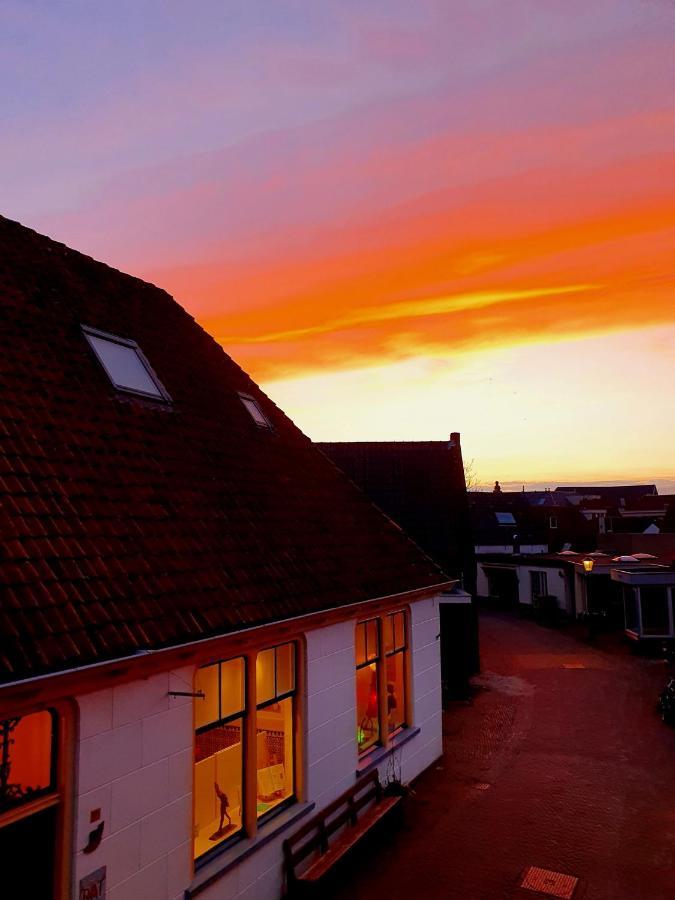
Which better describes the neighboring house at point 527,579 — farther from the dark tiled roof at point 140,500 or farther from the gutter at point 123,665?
the gutter at point 123,665

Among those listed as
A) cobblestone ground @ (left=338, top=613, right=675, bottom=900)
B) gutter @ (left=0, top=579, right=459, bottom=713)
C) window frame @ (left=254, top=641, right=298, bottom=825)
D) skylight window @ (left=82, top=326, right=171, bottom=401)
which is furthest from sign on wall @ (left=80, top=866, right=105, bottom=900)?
skylight window @ (left=82, top=326, right=171, bottom=401)

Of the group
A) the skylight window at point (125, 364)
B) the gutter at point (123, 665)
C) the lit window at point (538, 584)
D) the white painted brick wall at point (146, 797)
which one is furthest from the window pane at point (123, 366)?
the lit window at point (538, 584)

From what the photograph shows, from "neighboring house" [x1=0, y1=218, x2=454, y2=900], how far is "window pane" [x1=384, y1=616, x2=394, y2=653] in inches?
3.0

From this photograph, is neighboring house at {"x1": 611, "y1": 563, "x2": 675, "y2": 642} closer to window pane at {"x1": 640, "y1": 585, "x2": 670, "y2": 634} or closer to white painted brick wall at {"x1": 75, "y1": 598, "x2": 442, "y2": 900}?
window pane at {"x1": 640, "y1": 585, "x2": 670, "y2": 634}

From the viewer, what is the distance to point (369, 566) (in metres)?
10.9

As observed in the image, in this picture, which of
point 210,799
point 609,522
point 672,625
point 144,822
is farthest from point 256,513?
point 609,522

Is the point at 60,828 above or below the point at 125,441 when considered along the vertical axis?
below

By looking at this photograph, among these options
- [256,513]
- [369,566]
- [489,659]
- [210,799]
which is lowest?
[489,659]

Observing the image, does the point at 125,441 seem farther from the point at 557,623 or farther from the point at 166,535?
the point at 557,623

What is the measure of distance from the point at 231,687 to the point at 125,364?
16.2ft

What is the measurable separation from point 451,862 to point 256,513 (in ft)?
17.4

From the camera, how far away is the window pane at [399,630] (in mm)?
11859

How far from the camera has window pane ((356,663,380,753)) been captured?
10570 mm

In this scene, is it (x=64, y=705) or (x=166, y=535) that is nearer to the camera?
(x=64, y=705)
